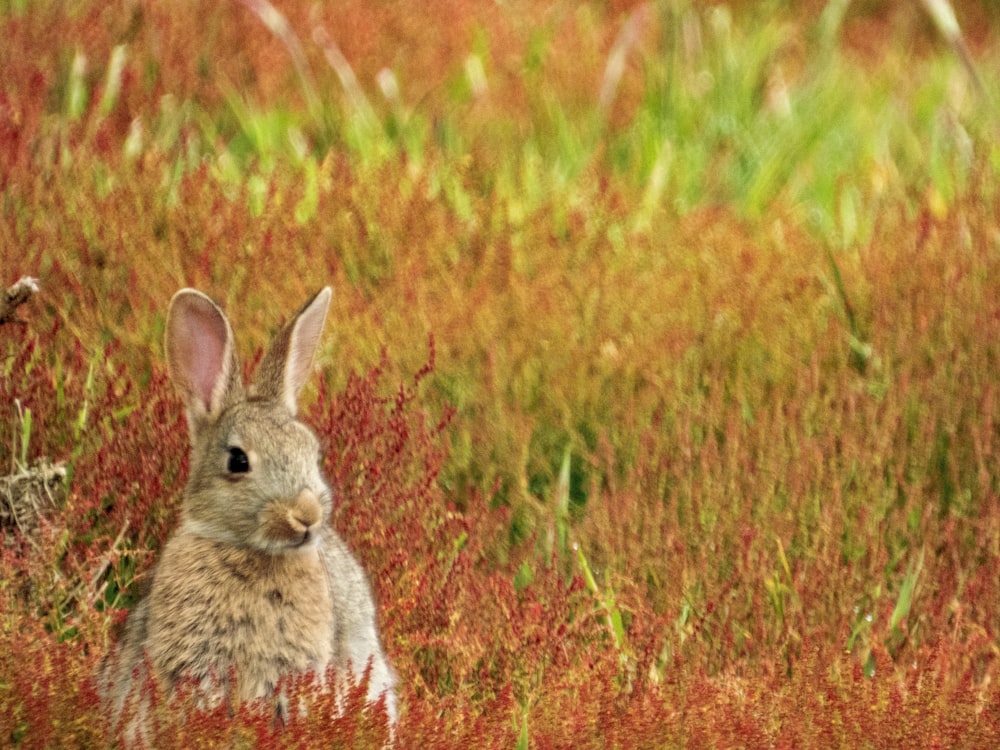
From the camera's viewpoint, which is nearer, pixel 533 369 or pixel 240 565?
pixel 240 565

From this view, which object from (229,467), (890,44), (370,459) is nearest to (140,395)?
(370,459)

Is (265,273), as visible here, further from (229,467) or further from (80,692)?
(80,692)

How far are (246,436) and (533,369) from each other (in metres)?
1.59

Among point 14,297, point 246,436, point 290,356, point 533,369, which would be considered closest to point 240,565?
point 246,436

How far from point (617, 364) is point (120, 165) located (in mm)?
1688

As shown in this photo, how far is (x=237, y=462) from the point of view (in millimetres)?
2887

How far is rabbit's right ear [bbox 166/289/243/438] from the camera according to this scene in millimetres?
3008

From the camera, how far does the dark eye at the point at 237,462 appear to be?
→ 2.88m

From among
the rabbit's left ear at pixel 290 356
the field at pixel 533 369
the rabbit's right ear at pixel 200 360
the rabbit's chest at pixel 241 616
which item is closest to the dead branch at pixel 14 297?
the field at pixel 533 369

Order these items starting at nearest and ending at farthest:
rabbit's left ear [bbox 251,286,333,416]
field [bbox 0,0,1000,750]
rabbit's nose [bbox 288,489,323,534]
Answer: rabbit's nose [bbox 288,489,323,534]
rabbit's left ear [bbox 251,286,333,416]
field [bbox 0,0,1000,750]

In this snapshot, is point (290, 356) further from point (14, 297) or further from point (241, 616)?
point (14, 297)

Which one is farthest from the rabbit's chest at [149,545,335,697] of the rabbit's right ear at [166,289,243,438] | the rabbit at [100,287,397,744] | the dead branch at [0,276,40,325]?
the dead branch at [0,276,40,325]

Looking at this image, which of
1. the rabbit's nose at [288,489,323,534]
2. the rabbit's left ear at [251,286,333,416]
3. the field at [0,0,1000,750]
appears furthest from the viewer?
the field at [0,0,1000,750]

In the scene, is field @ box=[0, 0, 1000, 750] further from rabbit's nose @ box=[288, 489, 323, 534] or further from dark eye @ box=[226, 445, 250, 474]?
dark eye @ box=[226, 445, 250, 474]
